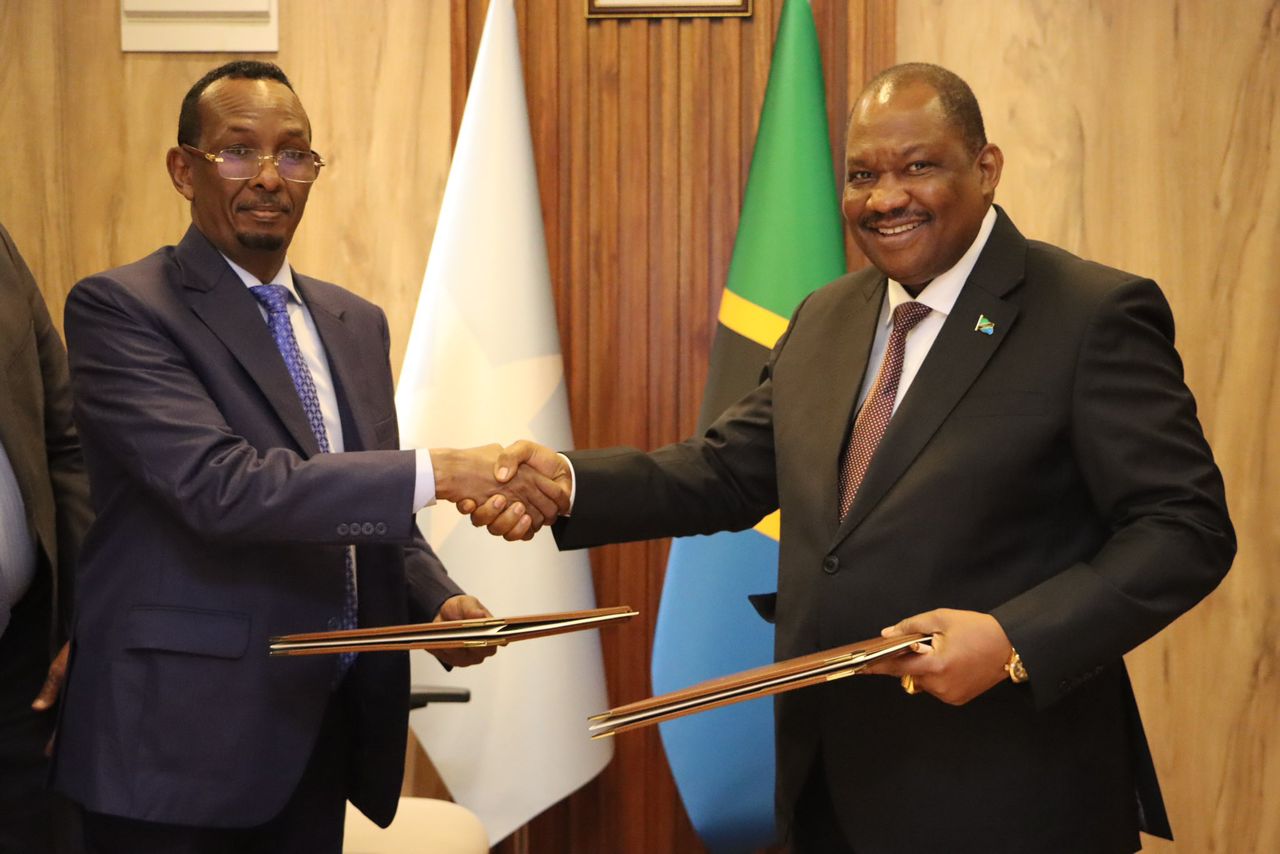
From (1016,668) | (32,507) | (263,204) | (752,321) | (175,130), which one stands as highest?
(175,130)

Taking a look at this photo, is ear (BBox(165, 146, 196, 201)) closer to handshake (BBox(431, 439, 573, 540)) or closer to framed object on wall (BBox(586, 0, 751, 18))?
handshake (BBox(431, 439, 573, 540))

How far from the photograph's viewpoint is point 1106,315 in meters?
1.86

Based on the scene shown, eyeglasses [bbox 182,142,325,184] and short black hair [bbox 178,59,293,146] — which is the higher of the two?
short black hair [bbox 178,59,293,146]

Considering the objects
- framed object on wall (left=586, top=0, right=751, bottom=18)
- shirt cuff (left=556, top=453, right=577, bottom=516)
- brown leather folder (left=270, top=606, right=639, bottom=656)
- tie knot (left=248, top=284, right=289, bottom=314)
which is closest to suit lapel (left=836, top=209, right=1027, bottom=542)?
brown leather folder (left=270, top=606, right=639, bottom=656)

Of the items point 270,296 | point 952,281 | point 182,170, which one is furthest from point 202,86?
point 952,281

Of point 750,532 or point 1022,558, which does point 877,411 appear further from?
point 750,532

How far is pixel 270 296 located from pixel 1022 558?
1283 millimetres

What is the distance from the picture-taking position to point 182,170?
2254 millimetres

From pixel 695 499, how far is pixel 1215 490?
89 cm

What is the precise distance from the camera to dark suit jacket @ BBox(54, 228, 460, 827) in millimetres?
1963

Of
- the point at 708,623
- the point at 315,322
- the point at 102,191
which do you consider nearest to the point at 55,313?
the point at 102,191

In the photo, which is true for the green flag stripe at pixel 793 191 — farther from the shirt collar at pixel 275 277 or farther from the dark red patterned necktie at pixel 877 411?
the shirt collar at pixel 275 277

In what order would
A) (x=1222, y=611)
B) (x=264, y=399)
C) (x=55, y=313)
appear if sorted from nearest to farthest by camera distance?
(x=264, y=399)
(x=1222, y=611)
(x=55, y=313)

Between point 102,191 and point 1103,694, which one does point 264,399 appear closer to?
point 1103,694
